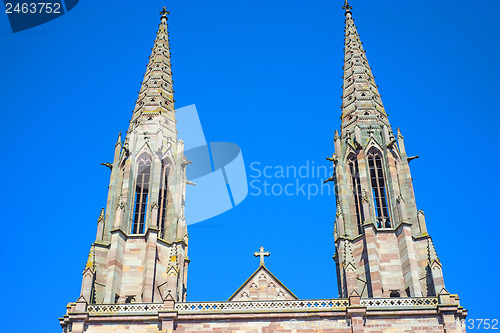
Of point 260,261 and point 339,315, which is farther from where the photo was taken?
point 260,261

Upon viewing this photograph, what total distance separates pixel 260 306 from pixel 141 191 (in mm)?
9580

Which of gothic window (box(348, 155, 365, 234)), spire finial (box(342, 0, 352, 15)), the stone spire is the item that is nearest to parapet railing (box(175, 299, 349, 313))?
gothic window (box(348, 155, 365, 234))

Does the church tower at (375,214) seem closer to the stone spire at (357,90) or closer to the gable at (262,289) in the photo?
the stone spire at (357,90)

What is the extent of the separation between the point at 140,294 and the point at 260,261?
236 inches

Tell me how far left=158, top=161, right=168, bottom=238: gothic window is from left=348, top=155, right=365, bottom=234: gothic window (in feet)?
31.1

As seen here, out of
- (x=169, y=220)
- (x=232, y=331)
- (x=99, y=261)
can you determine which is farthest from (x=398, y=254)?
(x=99, y=261)

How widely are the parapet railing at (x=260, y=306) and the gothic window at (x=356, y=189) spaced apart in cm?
505

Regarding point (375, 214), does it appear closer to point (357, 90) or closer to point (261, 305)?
point (261, 305)

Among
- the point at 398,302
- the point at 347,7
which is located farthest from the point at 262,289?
the point at 347,7

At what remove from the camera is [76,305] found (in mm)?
32250

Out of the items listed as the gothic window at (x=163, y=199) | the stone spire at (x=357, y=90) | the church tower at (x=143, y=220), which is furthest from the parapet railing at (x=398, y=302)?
the stone spire at (x=357, y=90)

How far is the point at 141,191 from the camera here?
38750 mm

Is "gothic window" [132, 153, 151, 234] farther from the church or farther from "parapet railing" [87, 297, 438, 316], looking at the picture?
"parapet railing" [87, 297, 438, 316]

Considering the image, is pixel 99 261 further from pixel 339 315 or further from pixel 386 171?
pixel 386 171
